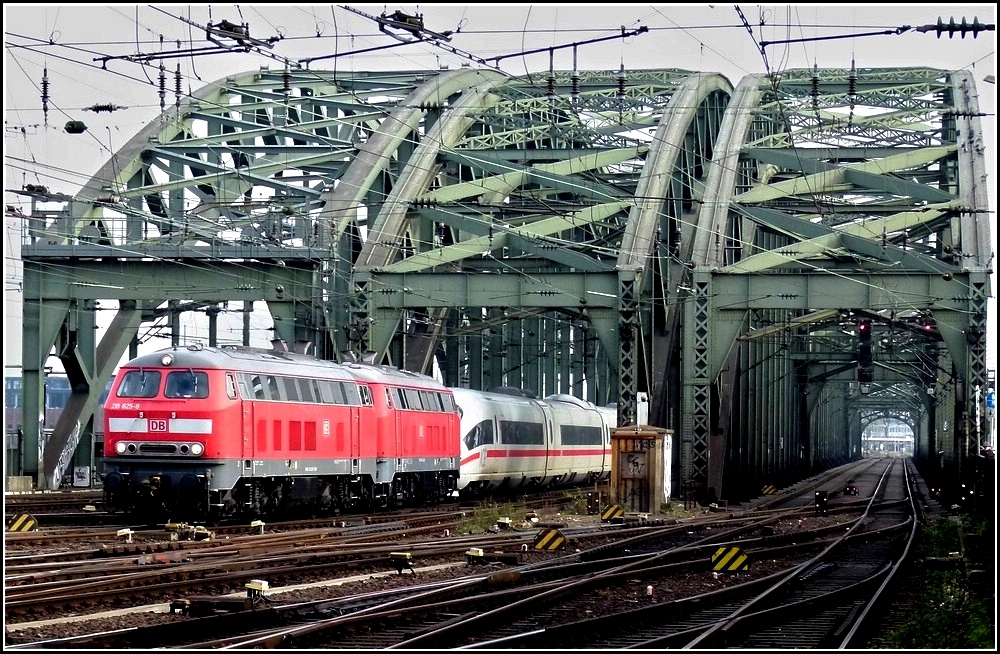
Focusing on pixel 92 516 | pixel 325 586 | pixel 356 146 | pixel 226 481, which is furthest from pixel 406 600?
pixel 356 146

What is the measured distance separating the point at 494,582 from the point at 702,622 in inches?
135

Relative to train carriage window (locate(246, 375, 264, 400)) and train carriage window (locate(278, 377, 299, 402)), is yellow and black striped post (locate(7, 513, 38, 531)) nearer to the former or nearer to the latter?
train carriage window (locate(246, 375, 264, 400))

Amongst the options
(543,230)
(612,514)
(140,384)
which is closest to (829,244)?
(543,230)

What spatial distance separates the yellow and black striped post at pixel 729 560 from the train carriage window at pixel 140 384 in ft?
37.3

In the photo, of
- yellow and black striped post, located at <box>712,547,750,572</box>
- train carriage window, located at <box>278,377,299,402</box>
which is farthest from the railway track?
train carriage window, located at <box>278,377,299,402</box>

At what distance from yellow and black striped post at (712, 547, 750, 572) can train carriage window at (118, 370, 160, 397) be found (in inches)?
448

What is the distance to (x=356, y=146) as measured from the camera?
54.2 m

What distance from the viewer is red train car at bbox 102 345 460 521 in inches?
1120

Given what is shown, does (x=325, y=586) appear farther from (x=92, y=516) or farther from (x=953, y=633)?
(x=92, y=516)

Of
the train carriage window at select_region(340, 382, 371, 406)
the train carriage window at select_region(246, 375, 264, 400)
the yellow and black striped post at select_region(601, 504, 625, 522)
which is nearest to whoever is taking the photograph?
the train carriage window at select_region(246, 375, 264, 400)

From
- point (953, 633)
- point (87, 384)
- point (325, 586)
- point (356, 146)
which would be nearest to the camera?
point (953, 633)

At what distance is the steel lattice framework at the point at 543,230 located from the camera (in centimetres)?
4453

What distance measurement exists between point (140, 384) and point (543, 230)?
2126cm

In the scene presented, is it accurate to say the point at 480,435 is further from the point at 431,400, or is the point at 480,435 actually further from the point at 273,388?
the point at 273,388
